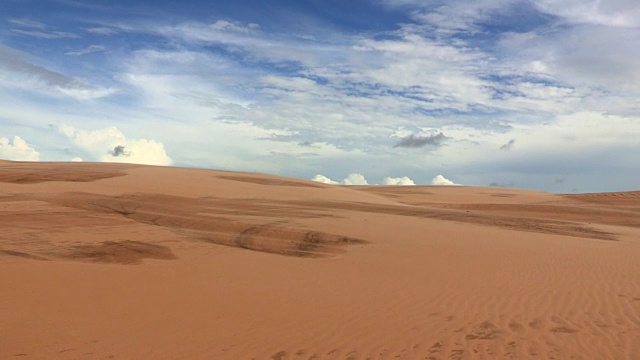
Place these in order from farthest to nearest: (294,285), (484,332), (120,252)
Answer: (120,252)
(294,285)
(484,332)

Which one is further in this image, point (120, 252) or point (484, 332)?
point (120, 252)

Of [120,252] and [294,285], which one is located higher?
[120,252]

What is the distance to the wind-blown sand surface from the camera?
691 cm

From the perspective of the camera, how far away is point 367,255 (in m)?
13.5

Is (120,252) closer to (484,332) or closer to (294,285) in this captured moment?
(294,285)

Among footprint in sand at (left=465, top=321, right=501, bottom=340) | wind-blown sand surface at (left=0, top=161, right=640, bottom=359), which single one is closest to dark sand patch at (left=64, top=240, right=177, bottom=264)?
wind-blown sand surface at (left=0, top=161, right=640, bottom=359)

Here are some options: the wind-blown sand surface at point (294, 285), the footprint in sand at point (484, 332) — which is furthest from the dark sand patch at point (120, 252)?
the footprint in sand at point (484, 332)

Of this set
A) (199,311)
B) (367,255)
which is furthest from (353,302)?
(367,255)

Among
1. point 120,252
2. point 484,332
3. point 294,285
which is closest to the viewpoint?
point 484,332

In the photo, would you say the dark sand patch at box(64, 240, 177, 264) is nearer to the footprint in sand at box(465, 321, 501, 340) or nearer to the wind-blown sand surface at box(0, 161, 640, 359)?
the wind-blown sand surface at box(0, 161, 640, 359)

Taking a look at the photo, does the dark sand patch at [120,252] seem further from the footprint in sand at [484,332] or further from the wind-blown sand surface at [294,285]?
the footprint in sand at [484,332]

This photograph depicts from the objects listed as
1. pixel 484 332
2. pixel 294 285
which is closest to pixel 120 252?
pixel 294 285

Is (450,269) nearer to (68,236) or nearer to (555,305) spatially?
(555,305)

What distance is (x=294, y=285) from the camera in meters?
10.2
